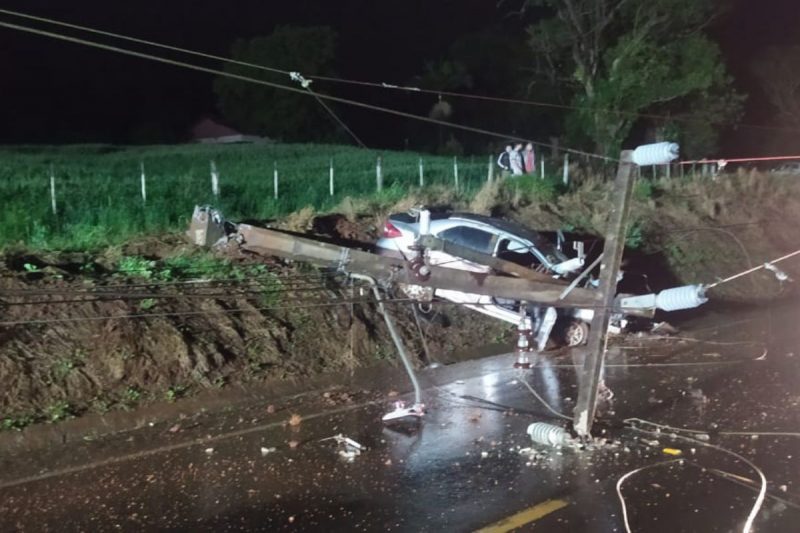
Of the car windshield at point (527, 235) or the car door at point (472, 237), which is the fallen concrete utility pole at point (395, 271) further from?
the car windshield at point (527, 235)

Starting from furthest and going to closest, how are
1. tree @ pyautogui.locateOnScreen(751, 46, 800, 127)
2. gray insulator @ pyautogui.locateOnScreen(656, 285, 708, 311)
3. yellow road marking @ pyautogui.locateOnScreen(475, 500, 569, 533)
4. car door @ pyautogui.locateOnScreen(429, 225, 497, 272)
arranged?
tree @ pyautogui.locateOnScreen(751, 46, 800, 127), car door @ pyautogui.locateOnScreen(429, 225, 497, 272), gray insulator @ pyautogui.locateOnScreen(656, 285, 708, 311), yellow road marking @ pyautogui.locateOnScreen(475, 500, 569, 533)

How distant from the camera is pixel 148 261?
11.6 m

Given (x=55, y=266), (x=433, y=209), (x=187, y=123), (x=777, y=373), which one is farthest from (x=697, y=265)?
(x=187, y=123)

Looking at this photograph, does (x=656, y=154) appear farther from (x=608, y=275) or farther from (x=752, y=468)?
(x=752, y=468)

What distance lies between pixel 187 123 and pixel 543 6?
40.1m

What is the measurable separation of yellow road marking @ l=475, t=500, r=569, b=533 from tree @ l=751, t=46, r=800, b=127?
46.4 m

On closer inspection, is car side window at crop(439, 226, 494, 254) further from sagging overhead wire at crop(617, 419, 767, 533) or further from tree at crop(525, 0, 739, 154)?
tree at crop(525, 0, 739, 154)

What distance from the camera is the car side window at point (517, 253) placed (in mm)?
13398

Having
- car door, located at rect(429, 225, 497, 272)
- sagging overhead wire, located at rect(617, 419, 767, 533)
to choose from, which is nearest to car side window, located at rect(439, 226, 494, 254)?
car door, located at rect(429, 225, 497, 272)

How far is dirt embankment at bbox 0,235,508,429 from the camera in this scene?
908 centimetres

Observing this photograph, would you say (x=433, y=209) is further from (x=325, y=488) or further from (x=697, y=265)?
(x=325, y=488)

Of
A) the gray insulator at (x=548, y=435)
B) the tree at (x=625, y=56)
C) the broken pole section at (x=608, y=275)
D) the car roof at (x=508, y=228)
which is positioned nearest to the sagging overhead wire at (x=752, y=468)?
the gray insulator at (x=548, y=435)

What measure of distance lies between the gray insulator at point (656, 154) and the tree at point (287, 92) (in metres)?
46.3

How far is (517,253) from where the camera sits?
1354 cm
